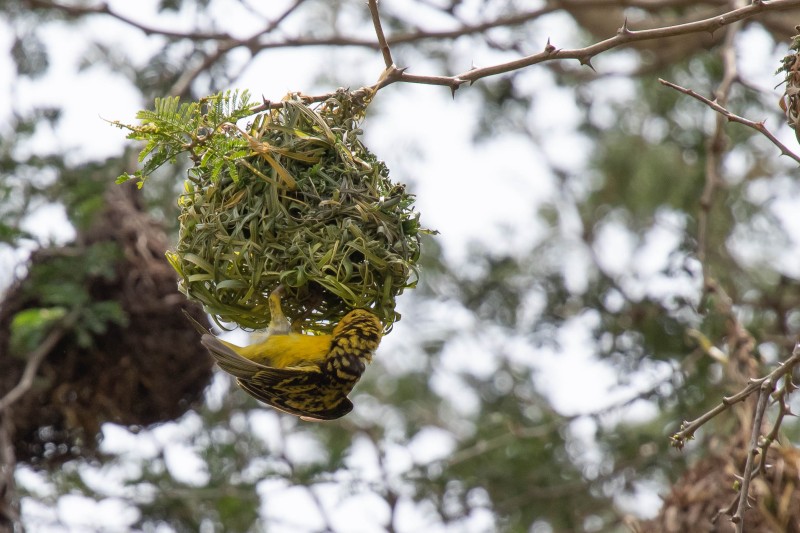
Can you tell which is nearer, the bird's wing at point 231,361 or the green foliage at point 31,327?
the bird's wing at point 231,361

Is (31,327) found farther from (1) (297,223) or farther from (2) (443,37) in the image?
(2) (443,37)

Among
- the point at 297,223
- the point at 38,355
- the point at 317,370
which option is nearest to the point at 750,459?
the point at 317,370

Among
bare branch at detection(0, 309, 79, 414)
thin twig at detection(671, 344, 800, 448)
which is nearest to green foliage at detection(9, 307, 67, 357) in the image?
bare branch at detection(0, 309, 79, 414)

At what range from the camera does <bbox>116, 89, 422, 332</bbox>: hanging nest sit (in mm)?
2703

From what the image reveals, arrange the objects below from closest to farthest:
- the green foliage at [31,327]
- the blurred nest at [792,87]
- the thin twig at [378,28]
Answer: the blurred nest at [792,87] < the thin twig at [378,28] < the green foliage at [31,327]

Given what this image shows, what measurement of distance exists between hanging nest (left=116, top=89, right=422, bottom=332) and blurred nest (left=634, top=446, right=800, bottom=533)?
1.42m

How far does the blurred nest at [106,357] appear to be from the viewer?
4.34 meters

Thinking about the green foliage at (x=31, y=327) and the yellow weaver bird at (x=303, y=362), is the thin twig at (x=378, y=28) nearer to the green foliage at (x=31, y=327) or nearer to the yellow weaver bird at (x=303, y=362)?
the yellow weaver bird at (x=303, y=362)

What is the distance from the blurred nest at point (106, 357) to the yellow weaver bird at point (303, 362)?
1528 millimetres

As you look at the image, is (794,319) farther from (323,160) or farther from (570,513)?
(323,160)

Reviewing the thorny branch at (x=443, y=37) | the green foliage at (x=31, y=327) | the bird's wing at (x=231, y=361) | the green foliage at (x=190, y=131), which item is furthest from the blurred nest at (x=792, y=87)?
the green foliage at (x=31, y=327)

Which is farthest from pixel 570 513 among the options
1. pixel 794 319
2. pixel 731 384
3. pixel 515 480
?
pixel 731 384

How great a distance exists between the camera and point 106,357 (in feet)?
14.3

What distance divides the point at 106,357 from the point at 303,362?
5.90 ft
